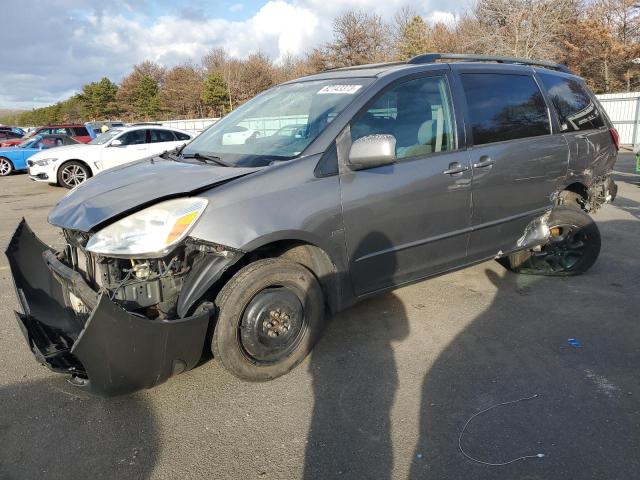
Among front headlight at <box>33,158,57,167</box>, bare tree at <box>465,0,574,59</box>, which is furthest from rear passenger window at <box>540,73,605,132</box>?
bare tree at <box>465,0,574,59</box>

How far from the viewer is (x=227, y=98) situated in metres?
47.4

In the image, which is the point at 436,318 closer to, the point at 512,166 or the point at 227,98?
the point at 512,166

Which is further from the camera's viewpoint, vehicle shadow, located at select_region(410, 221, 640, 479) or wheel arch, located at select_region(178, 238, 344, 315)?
wheel arch, located at select_region(178, 238, 344, 315)

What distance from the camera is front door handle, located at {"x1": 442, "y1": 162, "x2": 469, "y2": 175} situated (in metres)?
3.61

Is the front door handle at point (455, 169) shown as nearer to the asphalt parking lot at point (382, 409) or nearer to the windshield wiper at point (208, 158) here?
the asphalt parking lot at point (382, 409)

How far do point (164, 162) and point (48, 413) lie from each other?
1.76 m

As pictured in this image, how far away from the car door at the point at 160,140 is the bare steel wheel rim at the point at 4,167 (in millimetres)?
6856

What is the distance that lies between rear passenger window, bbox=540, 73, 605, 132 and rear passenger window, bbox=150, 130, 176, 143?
11.3 metres

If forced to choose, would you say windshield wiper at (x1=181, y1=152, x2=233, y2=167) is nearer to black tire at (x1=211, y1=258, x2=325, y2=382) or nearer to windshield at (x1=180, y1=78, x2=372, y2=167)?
windshield at (x1=180, y1=78, x2=372, y2=167)

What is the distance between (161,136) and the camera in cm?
1377

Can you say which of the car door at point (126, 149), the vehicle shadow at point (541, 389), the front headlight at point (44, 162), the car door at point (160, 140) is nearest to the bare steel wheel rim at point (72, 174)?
the front headlight at point (44, 162)

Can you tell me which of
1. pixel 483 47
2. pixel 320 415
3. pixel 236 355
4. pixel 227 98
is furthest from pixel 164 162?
pixel 227 98

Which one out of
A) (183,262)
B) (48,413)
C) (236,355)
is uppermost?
(183,262)

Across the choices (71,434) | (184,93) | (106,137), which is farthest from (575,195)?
(184,93)
